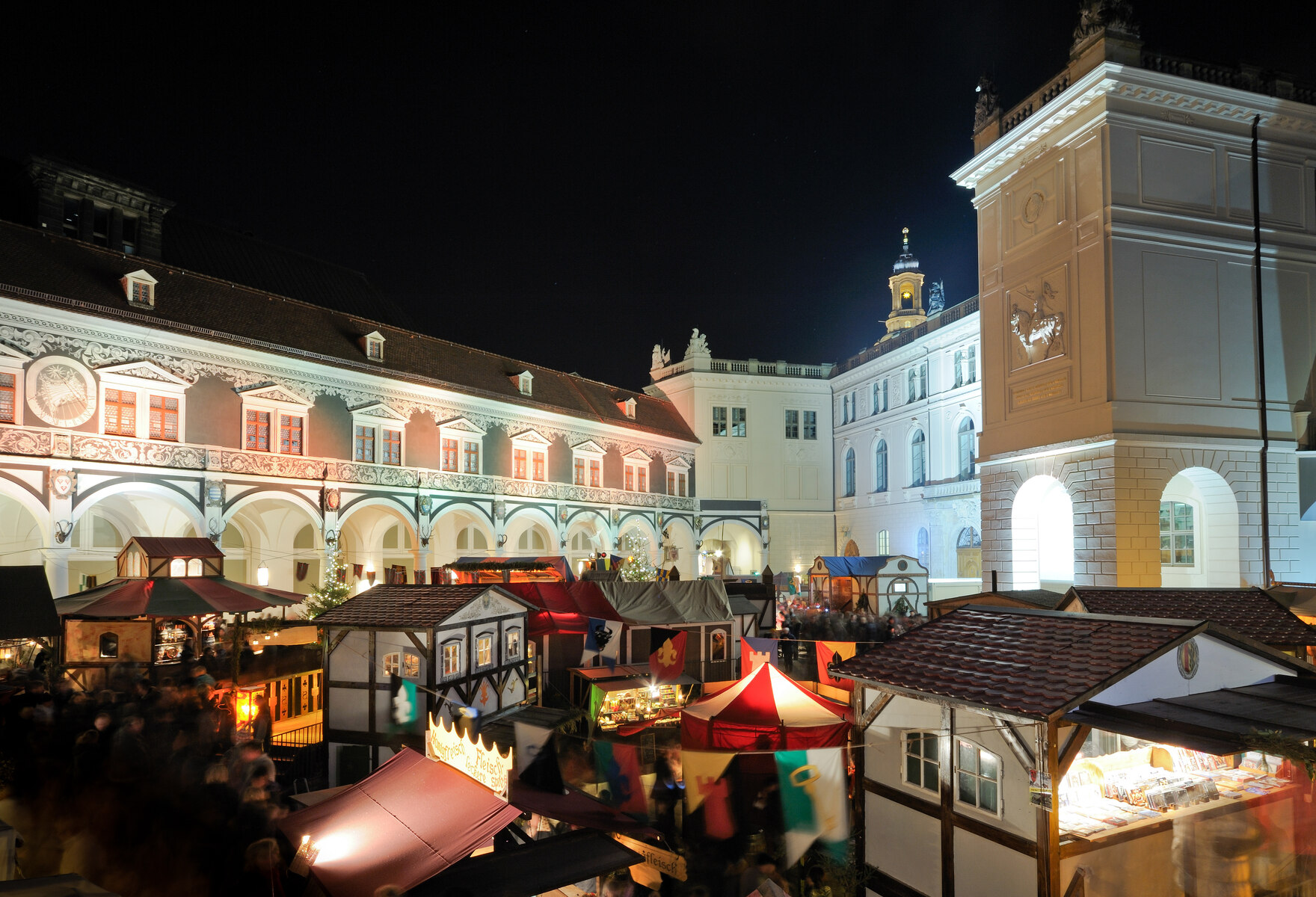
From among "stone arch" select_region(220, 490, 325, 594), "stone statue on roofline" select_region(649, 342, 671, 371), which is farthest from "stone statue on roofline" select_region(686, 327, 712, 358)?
"stone arch" select_region(220, 490, 325, 594)

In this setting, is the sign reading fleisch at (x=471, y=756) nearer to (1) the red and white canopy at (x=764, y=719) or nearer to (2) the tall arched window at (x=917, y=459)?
(1) the red and white canopy at (x=764, y=719)

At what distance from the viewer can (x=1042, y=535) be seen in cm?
2039

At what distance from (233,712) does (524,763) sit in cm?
629

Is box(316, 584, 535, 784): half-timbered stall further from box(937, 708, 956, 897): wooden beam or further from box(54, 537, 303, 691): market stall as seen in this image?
box(937, 708, 956, 897): wooden beam

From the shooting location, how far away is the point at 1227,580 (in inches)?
712

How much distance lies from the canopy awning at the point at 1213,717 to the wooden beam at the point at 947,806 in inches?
52.6

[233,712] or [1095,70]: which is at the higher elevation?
[1095,70]

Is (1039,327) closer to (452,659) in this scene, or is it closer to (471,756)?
(452,659)

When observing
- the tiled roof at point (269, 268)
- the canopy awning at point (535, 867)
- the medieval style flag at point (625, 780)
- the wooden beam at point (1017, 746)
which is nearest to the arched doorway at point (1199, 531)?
the wooden beam at point (1017, 746)

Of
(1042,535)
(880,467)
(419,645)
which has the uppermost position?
(880,467)

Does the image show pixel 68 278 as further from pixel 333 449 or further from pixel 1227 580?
pixel 1227 580

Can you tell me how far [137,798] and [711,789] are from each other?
20.3 feet

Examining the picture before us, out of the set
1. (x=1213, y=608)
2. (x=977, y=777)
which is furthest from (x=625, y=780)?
(x=1213, y=608)

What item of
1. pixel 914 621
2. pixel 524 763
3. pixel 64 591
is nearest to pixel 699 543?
pixel 914 621
